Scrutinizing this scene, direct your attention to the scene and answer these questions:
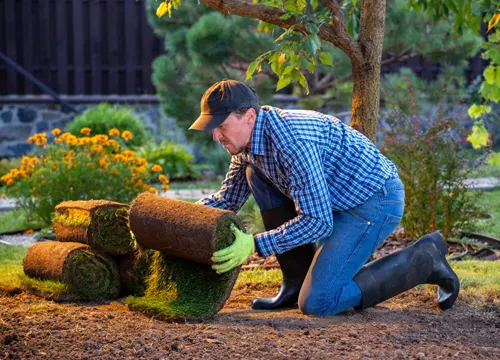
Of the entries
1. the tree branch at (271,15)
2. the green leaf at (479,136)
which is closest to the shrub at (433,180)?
the green leaf at (479,136)

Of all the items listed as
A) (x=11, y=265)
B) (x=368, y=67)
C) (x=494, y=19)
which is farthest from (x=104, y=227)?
(x=494, y=19)

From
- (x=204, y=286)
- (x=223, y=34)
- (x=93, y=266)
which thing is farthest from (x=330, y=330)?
(x=223, y=34)

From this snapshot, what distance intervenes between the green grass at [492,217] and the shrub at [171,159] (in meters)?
4.04

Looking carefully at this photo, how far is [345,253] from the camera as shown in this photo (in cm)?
394

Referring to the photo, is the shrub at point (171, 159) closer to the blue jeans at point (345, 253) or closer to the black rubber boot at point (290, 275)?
the black rubber boot at point (290, 275)

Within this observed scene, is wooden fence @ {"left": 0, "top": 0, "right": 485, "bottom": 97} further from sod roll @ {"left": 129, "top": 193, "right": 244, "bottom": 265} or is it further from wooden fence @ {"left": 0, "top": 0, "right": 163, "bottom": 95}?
sod roll @ {"left": 129, "top": 193, "right": 244, "bottom": 265}

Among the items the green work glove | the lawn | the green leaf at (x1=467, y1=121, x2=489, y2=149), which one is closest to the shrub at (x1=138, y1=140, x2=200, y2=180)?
the lawn

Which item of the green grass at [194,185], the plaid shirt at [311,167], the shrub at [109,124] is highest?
the plaid shirt at [311,167]

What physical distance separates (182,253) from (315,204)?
694mm

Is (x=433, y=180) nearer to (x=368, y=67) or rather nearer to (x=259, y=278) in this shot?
(x=368, y=67)

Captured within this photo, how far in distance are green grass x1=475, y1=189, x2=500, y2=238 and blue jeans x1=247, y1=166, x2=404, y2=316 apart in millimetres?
2880

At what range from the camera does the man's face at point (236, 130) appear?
3.73 metres

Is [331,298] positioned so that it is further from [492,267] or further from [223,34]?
[223,34]

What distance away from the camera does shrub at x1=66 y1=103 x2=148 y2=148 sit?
10922 millimetres
